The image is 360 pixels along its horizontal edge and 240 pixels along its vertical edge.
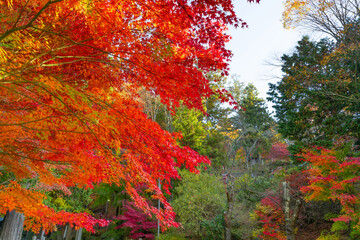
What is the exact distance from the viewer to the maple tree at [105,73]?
333 cm

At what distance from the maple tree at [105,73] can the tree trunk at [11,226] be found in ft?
17.7

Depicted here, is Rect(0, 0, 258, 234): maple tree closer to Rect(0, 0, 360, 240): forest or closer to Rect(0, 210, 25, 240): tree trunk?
Rect(0, 0, 360, 240): forest

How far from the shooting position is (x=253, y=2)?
3.01 meters

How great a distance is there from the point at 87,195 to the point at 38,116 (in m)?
10.8

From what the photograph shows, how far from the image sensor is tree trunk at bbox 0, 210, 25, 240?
8.44 metres

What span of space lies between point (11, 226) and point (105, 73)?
8.51m

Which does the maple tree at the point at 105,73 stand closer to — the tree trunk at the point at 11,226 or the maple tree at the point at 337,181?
the maple tree at the point at 337,181

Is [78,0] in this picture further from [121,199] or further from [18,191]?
[121,199]

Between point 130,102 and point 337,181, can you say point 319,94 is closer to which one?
point 337,181

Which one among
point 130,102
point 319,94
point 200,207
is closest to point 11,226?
point 200,207

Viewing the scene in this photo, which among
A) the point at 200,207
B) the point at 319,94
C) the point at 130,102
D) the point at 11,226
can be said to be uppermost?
the point at 319,94

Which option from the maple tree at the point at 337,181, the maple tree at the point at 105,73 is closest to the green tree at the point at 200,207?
the maple tree at the point at 337,181

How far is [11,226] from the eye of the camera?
28.4ft

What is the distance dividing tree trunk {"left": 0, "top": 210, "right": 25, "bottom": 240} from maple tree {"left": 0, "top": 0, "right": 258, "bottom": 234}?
5407 mm
